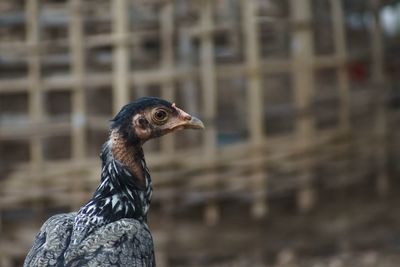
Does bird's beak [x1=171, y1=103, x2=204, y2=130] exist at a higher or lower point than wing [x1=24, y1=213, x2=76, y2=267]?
higher

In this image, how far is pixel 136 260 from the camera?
5023mm

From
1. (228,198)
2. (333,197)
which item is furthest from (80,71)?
(333,197)

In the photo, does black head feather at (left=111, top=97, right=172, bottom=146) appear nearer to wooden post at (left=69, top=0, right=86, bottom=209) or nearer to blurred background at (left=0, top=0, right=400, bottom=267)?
blurred background at (left=0, top=0, right=400, bottom=267)

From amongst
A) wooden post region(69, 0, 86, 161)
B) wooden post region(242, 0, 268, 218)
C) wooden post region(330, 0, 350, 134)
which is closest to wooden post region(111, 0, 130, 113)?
wooden post region(69, 0, 86, 161)

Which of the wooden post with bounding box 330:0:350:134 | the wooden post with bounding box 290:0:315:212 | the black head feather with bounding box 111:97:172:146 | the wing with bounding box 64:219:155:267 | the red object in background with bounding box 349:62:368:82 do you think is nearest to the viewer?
the wing with bounding box 64:219:155:267

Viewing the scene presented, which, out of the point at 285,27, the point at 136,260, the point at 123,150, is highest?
the point at 285,27

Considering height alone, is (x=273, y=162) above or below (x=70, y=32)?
below

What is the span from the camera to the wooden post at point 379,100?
978 cm

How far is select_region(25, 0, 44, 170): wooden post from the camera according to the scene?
9297mm

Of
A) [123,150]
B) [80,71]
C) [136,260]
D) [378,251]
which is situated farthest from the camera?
[378,251]

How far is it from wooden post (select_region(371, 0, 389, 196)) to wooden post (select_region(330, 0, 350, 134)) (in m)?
0.32

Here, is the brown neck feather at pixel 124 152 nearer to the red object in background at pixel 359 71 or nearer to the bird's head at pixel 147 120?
the bird's head at pixel 147 120

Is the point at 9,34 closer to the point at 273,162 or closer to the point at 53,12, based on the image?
the point at 53,12

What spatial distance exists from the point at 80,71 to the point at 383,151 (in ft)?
8.66
